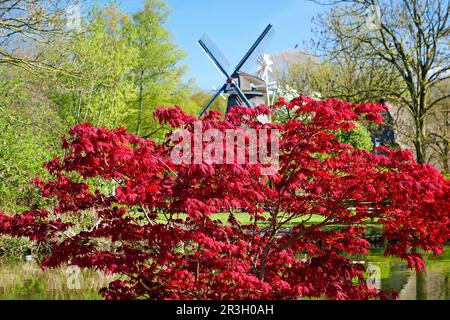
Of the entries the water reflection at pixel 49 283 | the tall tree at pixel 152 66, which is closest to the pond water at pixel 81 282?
the water reflection at pixel 49 283

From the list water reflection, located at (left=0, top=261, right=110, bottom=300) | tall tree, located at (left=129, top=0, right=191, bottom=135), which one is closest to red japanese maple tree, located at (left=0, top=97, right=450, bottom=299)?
water reflection, located at (left=0, top=261, right=110, bottom=300)

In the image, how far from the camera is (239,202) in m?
5.07

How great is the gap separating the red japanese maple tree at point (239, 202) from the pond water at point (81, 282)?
3.46 meters

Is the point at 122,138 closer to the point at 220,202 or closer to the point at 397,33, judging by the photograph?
the point at 220,202

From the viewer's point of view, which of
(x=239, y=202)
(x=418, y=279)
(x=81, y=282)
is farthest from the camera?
(x=418, y=279)

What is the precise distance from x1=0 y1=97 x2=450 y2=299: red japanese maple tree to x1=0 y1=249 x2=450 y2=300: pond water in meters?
3.46

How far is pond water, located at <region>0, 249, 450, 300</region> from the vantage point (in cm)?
866

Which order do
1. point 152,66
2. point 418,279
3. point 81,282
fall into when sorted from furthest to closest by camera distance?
1. point 152,66
2. point 418,279
3. point 81,282

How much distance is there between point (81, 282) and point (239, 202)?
544cm

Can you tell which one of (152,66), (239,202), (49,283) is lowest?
(49,283)

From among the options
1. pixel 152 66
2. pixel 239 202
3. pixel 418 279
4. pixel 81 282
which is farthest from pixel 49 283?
pixel 152 66

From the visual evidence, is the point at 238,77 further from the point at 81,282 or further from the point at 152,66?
the point at 81,282

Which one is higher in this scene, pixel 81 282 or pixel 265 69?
pixel 265 69
